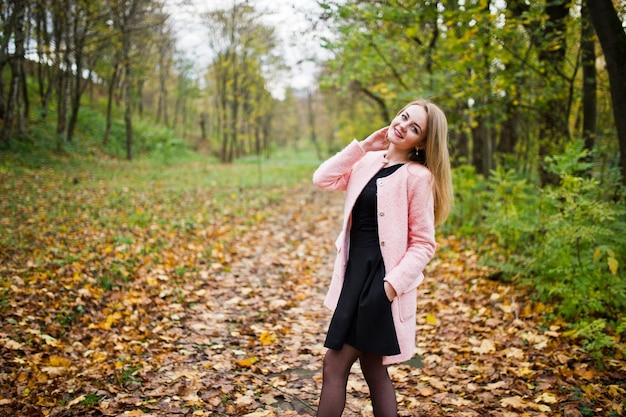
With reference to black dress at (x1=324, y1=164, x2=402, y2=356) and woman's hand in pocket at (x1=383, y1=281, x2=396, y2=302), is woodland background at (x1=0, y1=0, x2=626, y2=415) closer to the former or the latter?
black dress at (x1=324, y1=164, x2=402, y2=356)

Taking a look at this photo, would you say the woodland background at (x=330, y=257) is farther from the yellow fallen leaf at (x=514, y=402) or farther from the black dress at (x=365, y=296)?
the black dress at (x=365, y=296)

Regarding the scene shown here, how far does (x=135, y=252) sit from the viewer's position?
6.54 meters

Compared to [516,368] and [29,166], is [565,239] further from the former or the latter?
[29,166]

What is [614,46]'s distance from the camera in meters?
4.27

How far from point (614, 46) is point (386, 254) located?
3.86 meters

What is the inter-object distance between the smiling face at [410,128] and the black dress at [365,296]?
16 centimetres

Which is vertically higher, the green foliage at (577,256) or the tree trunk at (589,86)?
the tree trunk at (589,86)

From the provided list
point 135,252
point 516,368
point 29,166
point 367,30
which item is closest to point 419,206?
point 516,368

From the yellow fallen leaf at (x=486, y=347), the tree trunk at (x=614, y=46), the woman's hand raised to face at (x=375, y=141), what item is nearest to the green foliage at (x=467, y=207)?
the tree trunk at (x=614, y=46)

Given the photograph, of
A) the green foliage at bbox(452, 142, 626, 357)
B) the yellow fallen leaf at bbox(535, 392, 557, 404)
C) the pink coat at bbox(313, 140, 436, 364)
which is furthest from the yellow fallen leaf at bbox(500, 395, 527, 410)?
the pink coat at bbox(313, 140, 436, 364)

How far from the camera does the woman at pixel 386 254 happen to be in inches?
91.8

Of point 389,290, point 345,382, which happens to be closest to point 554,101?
point 389,290

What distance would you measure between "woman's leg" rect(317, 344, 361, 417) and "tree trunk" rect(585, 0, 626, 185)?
162 inches

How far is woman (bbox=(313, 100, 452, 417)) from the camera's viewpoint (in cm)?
233
